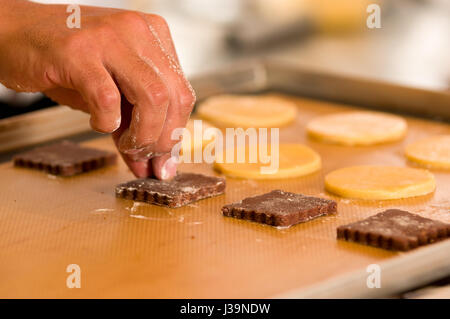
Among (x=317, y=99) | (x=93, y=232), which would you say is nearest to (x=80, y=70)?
(x=93, y=232)

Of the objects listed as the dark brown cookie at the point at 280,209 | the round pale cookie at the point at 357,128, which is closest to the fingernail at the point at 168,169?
the dark brown cookie at the point at 280,209

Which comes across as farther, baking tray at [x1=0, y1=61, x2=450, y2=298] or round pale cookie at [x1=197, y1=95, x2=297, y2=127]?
round pale cookie at [x1=197, y1=95, x2=297, y2=127]

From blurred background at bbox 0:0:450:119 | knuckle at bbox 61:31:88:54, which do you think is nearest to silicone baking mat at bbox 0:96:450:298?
knuckle at bbox 61:31:88:54

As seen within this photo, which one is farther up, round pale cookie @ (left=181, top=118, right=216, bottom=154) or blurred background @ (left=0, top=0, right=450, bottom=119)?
round pale cookie @ (left=181, top=118, right=216, bottom=154)

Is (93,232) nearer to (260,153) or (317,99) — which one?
(260,153)

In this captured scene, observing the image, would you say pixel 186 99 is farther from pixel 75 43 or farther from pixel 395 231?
pixel 395 231

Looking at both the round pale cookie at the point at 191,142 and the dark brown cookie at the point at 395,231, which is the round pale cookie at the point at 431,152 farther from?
the round pale cookie at the point at 191,142

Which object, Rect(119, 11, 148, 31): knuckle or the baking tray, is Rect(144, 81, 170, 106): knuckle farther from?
the baking tray
